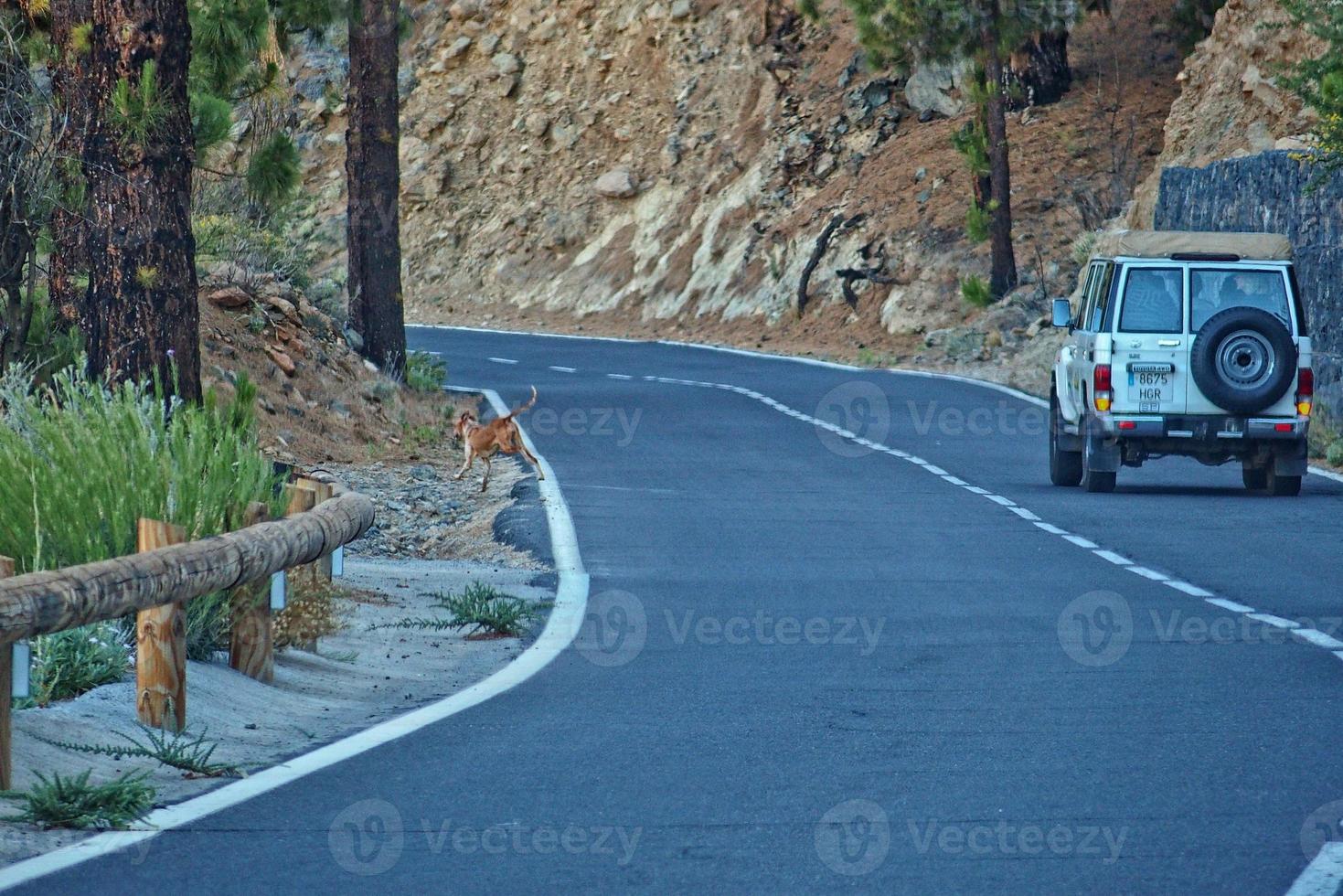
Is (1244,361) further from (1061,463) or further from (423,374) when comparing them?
(423,374)

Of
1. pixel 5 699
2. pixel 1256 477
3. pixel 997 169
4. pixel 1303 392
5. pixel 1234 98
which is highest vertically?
pixel 1234 98

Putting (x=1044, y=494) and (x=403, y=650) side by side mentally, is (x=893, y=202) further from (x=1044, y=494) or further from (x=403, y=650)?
(x=403, y=650)

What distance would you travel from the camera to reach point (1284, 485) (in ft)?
64.4

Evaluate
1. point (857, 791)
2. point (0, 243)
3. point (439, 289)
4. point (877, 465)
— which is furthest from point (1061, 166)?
point (857, 791)

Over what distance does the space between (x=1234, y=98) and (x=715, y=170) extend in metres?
20.5

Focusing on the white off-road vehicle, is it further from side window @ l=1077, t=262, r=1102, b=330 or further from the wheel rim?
side window @ l=1077, t=262, r=1102, b=330

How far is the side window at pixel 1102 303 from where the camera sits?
19312mm

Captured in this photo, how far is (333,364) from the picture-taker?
27141 mm

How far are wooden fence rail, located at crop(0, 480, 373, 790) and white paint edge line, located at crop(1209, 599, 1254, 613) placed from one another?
504 centimetres

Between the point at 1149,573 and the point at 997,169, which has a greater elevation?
the point at 997,169

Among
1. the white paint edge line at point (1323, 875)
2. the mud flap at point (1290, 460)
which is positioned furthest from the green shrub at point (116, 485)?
the mud flap at point (1290, 460)

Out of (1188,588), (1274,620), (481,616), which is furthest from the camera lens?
(1188,588)

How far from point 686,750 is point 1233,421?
40.3 feet

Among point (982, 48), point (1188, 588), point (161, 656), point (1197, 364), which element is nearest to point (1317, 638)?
point (1188, 588)
